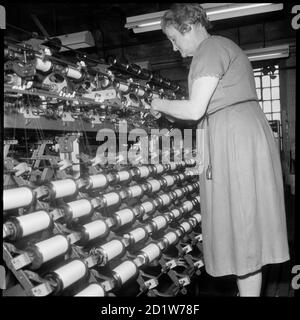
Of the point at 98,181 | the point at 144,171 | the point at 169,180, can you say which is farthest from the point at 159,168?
the point at 98,181

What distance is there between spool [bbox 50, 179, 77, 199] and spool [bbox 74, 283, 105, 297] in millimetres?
528

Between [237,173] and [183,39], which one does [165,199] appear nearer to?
[237,173]

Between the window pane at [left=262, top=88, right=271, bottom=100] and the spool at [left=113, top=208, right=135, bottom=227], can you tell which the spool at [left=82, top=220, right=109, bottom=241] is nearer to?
the spool at [left=113, top=208, right=135, bottom=227]

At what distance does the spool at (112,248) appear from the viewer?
2182 mm

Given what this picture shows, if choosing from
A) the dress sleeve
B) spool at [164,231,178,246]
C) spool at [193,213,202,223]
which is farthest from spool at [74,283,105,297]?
spool at [193,213,202,223]

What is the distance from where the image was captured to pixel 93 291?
6.25 ft

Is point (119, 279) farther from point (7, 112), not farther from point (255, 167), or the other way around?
point (7, 112)

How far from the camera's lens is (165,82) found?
399cm

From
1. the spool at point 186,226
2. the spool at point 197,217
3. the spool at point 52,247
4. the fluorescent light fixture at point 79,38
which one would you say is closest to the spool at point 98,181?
the spool at point 52,247

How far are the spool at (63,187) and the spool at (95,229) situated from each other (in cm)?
23

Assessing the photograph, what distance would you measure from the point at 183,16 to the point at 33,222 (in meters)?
1.39

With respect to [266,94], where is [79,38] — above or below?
above

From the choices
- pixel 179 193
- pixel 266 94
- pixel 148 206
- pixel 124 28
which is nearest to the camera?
pixel 148 206

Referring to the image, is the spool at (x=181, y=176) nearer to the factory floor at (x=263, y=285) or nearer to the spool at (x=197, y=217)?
the spool at (x=197, y=217)
